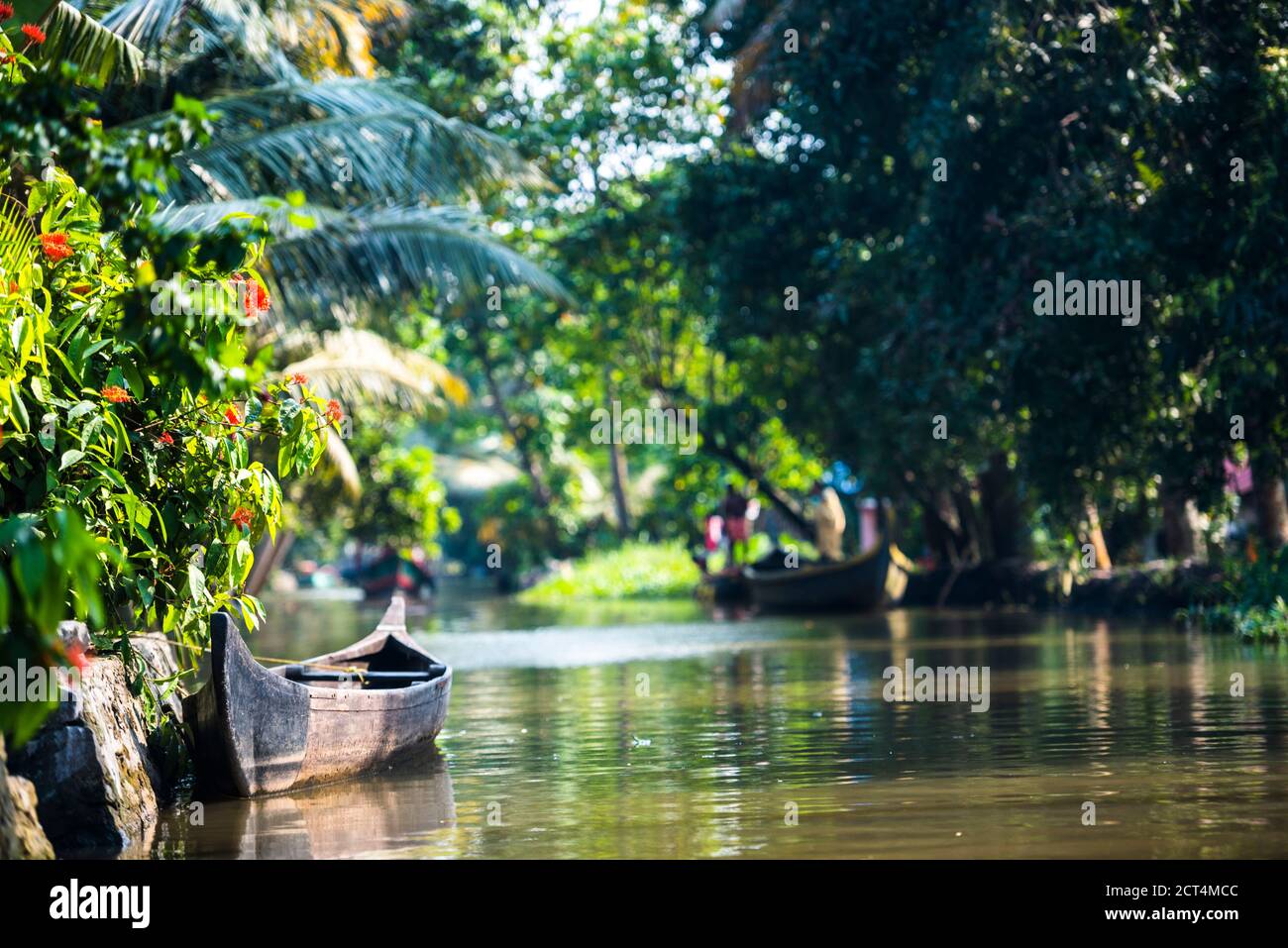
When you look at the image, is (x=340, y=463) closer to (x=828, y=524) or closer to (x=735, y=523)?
(x=828, y=524)

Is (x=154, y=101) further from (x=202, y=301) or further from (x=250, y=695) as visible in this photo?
(x=202, y=301)

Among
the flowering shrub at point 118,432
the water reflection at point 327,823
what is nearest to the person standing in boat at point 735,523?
the water reflection at point 327,823

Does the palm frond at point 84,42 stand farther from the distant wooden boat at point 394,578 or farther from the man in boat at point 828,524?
the distant wooden boat at point 394,578

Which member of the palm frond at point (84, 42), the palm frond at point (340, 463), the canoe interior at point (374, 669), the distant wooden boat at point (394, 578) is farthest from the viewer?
the distant wooden boat at point (394, 578)

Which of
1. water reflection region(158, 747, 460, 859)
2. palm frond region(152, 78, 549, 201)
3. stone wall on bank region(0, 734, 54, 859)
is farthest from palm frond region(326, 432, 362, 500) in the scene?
stone wall on bank region(0, 734, 54, 859)

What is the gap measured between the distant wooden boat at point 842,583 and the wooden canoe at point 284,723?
1702cm

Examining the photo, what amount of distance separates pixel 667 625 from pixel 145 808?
18.4 meters

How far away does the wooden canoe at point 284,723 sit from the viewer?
8727mm

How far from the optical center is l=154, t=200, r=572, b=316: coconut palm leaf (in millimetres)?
16844

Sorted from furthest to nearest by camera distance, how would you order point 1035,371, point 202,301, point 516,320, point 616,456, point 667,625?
point 616,456, point 516,320, point 667,625, point 1035,371, point 202,301

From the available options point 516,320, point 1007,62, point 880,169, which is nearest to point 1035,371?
point 1007,62

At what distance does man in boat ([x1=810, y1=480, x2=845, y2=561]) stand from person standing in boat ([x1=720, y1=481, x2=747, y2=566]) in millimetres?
3093

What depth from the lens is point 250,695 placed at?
28.9ft

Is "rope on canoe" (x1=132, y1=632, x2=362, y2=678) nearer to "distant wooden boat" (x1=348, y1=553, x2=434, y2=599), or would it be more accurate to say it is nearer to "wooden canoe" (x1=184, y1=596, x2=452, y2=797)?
"wooden canoe" (x1=184, y1=596, x2=452, y2=797)
